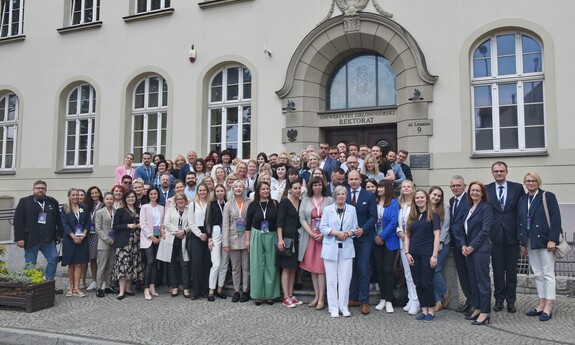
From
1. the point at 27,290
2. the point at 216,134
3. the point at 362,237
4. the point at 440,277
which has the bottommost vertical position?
the point at 27,290

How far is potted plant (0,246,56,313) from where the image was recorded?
7242 millimetres

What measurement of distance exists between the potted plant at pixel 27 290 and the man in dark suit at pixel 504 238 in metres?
6.50

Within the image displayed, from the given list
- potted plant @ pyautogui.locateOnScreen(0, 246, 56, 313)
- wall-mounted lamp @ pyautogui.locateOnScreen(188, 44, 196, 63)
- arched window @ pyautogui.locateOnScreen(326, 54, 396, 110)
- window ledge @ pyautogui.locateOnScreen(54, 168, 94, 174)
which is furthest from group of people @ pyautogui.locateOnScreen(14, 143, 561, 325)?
window ledge @ pyautogui.locateOnScreen(54, 168, 94, 174)

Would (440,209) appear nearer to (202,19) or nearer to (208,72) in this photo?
(208,72)

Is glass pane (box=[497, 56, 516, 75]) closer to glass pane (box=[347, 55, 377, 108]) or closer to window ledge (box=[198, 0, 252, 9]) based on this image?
glass pane (box=[347, 55, 377, 108])

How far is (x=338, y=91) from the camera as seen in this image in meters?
12.5

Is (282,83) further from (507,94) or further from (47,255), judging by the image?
(47,255)

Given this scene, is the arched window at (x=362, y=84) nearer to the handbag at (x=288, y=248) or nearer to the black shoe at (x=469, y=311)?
the handbag at (x=288, y=248)

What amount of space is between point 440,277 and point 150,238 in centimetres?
447

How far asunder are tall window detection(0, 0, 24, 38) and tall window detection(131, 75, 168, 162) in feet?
16.6

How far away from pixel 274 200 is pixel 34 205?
161 inches

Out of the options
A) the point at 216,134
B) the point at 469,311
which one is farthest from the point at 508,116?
the point at 216,134

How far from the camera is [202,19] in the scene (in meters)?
13.3

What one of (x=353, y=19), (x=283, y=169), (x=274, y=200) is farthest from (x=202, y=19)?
(x=274, y=200)
